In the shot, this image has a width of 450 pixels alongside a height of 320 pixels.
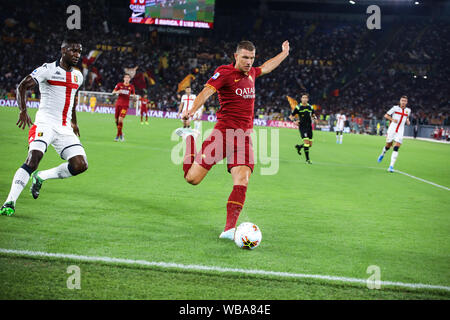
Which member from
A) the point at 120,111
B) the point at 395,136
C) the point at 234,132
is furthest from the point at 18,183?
the point at 395,136

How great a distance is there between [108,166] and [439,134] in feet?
122

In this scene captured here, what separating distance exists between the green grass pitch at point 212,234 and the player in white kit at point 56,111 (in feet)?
2.14

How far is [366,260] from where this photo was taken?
16.2 ft

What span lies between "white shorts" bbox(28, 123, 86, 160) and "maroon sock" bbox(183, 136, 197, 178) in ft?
4.96

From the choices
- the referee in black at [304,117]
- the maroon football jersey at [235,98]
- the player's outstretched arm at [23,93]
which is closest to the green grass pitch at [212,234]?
the player's outstretched arm at [23,93]

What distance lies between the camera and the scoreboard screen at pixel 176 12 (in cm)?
4797

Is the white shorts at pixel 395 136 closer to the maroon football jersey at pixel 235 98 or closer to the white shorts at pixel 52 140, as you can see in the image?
the maroon football jersey at pixel 235 98

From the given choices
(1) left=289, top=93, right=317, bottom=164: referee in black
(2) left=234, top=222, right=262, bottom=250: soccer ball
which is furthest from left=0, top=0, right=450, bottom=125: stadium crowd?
(2) left=234, top=222, right=262, bottom=250: soccer ball

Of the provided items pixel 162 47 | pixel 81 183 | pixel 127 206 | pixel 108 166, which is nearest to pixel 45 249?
pixel 127 206

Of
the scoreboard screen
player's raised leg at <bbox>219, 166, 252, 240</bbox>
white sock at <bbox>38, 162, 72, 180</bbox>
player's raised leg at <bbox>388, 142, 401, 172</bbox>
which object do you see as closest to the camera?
player's raised leg at <bbox>219, 166, 252, 240</bbox>

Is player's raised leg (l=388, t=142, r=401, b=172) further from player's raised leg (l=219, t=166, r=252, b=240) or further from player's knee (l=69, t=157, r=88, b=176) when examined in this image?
player's knee (l=69, t=157, r=88, b=176)

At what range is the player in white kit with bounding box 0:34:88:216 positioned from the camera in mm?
6090

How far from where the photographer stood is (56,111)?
6.30 m
